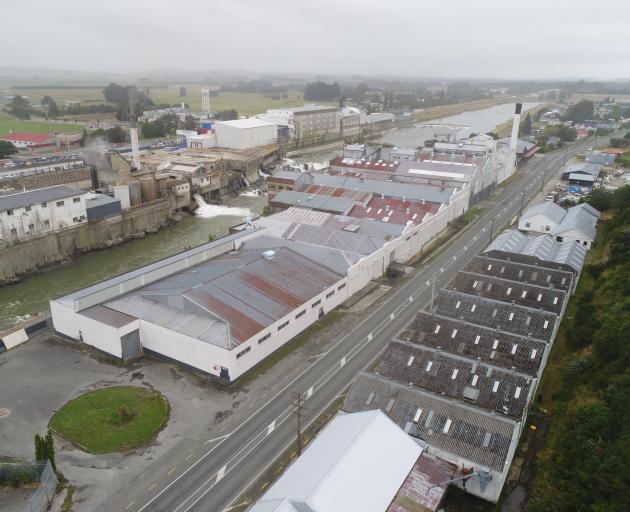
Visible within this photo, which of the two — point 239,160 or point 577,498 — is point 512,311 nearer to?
point 577,498

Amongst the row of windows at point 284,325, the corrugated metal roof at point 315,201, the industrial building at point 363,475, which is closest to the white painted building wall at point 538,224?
the corrugated metal roof at point 315,201

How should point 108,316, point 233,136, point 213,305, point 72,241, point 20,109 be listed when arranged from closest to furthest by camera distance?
point 213,305 < point 108,316 < point 72,241 < point 233,136 < point 20,109

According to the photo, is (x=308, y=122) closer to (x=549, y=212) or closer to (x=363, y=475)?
(x=549, y=212)

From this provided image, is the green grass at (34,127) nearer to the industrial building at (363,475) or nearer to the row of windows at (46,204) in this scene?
the row of windows at (46,204)

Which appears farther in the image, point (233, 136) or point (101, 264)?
point (233, 136)

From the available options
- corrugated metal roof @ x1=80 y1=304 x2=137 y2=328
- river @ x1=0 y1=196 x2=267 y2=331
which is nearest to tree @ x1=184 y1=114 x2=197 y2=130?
river @ x1=0 y1=196 x2=267 y2=331

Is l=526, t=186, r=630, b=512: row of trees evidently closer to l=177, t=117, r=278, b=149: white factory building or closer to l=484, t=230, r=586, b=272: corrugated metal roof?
l=484, t=230, r=586, b=272: corrugated metal roof

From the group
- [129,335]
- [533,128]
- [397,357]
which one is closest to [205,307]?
[129,335]

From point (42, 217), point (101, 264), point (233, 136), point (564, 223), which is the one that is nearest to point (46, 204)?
point (42, 217)
